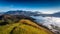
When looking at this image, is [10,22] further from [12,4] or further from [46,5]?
[46,5]

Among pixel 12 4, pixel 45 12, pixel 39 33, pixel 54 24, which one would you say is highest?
pixel 12 4

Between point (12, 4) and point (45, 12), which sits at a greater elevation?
point (12, 4)

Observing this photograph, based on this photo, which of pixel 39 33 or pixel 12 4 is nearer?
pixel 39 33

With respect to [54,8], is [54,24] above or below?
below

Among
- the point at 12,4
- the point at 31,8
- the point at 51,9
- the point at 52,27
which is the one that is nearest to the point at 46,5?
the point at 51,9

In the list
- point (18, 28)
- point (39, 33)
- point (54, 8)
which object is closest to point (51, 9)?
point (54, 8)

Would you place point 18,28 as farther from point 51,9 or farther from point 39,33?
point 51,9

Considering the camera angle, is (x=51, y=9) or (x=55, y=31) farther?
(x=51, y=9)
